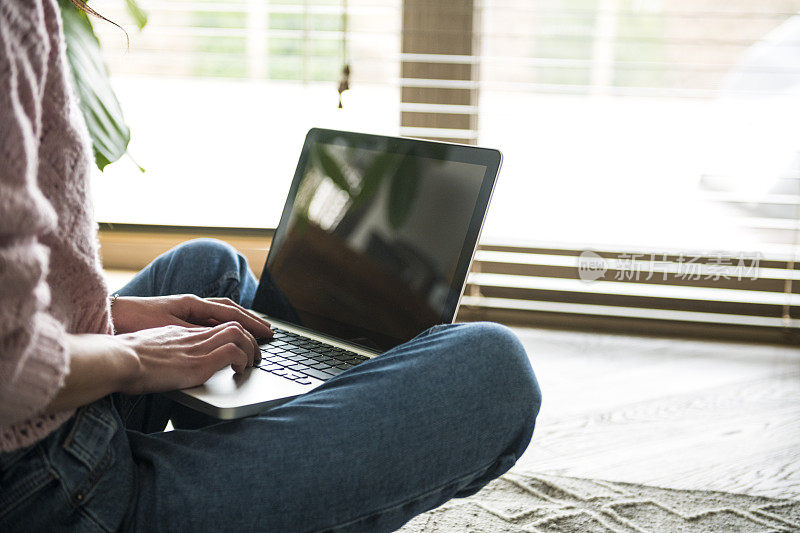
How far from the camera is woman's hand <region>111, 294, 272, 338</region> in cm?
92

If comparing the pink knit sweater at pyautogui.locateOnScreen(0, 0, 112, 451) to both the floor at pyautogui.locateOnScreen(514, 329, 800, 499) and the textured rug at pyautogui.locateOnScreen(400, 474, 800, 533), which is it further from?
the floor at pyautogui.locateOnScreen(514, 329, 800, 499)

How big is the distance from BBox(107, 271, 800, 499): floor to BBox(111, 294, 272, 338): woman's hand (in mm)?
672

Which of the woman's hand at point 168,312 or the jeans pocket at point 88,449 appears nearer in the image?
the jeans pocket at point 88,449

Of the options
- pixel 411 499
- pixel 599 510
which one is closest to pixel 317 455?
pixel 411 499

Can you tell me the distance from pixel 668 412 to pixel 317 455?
3.72 feet

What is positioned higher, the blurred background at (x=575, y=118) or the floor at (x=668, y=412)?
the blurred background at (x=575, y=118)

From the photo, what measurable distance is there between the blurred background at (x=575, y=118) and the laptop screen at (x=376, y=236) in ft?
3.69

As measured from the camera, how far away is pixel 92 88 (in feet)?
5.09

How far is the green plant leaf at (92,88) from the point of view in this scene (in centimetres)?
154

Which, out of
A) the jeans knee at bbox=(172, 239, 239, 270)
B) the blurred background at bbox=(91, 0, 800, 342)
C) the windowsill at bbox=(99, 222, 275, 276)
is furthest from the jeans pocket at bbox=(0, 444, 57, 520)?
the windowsill at bbox=(99, 222, 275, 276)

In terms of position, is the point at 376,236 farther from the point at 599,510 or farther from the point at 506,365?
the point at 599,510

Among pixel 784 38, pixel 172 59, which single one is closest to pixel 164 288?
pixel 172 59

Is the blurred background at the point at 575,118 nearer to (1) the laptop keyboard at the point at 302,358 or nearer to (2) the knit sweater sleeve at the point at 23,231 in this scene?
(1) the laptop keyboard at the point at 302,358

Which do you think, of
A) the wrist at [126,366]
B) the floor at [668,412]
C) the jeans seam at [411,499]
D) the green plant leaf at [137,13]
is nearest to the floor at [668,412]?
the floor at [668,412]
